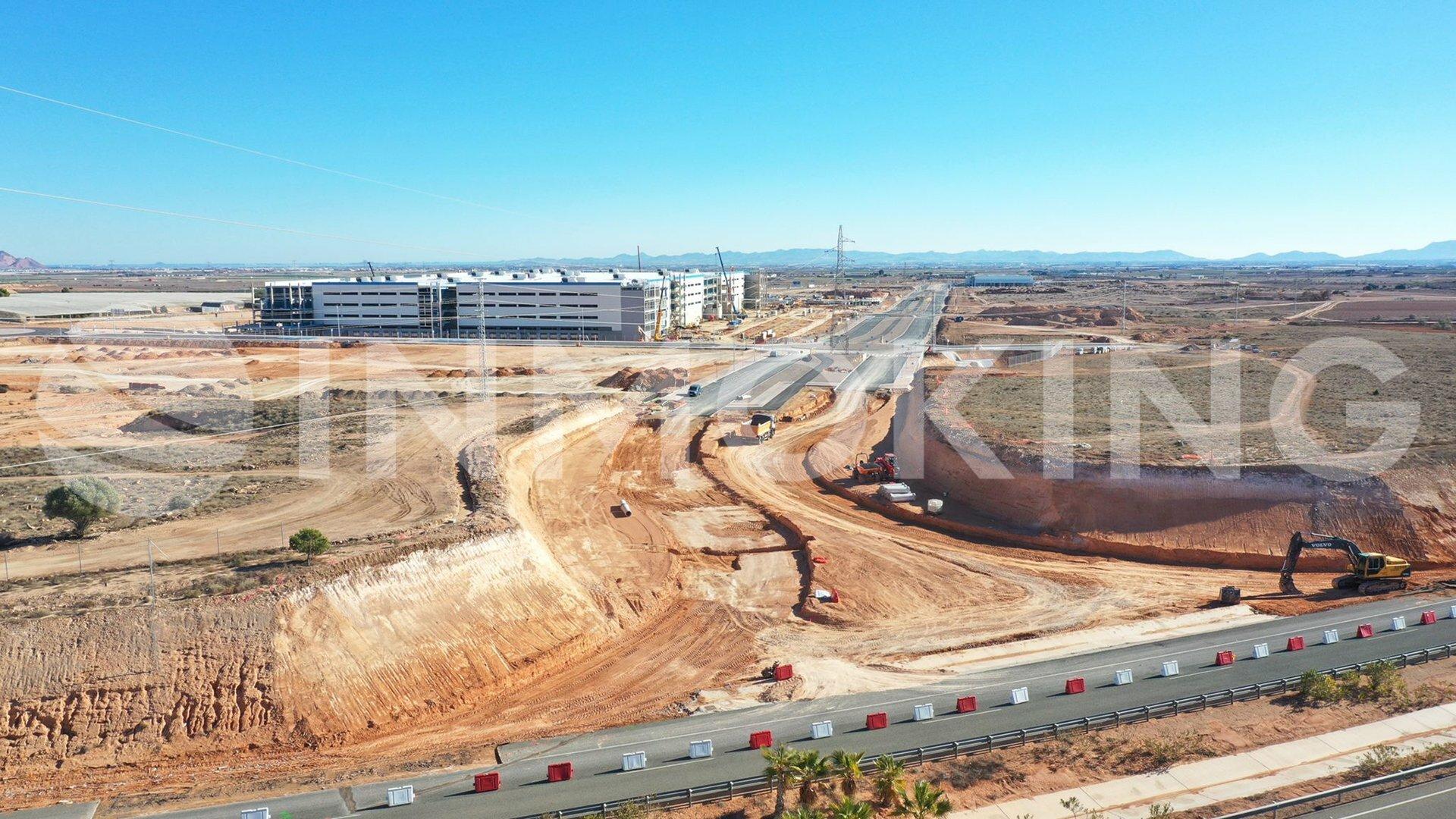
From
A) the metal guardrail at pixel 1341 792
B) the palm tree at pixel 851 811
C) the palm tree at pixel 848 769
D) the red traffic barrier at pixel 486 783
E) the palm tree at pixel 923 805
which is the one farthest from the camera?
the red traffic barrier at pixel 486 783

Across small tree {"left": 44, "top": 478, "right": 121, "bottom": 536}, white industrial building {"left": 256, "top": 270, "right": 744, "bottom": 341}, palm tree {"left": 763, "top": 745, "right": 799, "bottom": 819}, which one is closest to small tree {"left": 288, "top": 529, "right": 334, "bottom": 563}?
small tree {"left": 44, "top": 478, "right": 121, "bottom": 536}

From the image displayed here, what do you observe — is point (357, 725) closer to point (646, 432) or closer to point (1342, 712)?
point (1342, 712)

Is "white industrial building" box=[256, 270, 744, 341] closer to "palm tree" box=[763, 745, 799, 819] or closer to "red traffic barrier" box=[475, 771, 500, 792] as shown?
"red traffic barrier" box=[475, 771, 500, 792]

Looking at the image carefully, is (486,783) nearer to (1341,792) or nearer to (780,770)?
(780,770)

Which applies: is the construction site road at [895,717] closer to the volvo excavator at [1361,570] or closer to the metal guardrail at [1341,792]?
the volvo excavator at [1361,570]

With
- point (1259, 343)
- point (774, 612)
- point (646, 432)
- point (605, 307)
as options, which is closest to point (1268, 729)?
point (774, 612)

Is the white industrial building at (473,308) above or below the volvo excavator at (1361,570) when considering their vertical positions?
above

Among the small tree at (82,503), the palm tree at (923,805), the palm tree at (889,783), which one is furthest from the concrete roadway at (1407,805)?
the small tree at (82,503)

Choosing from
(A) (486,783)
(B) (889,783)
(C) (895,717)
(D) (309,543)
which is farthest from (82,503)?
(B) (889,783)
